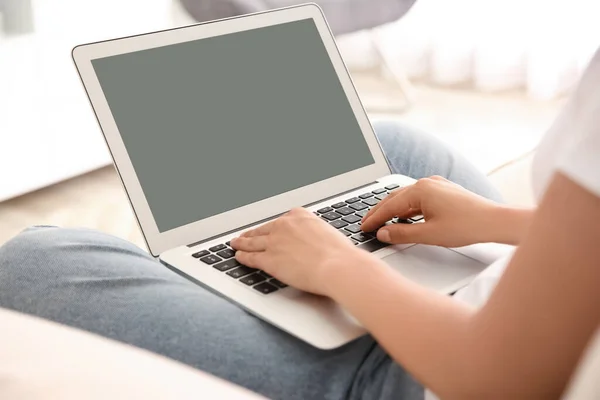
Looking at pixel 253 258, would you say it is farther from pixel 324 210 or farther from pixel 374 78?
pixel 374 78

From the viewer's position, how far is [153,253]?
867 millimetres

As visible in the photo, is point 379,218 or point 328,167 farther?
point 328,167

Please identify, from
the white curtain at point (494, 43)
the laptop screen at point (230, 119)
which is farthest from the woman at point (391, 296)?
the white curtain at point (494, 43)

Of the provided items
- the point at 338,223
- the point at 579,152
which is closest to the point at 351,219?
the point at 338,223

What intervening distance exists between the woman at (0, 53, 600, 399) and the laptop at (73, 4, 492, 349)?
4 centimetres

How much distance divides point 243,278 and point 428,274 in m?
0.19

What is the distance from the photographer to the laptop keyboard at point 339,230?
0.78 meters

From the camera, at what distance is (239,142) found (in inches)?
38.1

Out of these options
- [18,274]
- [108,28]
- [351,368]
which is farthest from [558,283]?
[108,28]

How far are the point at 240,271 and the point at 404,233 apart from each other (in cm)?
17

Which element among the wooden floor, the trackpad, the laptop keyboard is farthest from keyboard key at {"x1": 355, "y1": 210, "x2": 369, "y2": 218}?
the wooden floor

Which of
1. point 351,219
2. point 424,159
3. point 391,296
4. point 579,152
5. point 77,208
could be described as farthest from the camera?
point 77,208

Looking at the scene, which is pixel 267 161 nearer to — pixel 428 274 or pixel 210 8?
pixel 428 274

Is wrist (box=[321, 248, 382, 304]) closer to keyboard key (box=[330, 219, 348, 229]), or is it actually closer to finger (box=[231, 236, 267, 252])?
finger (box=[231, 236, 267, 252])
